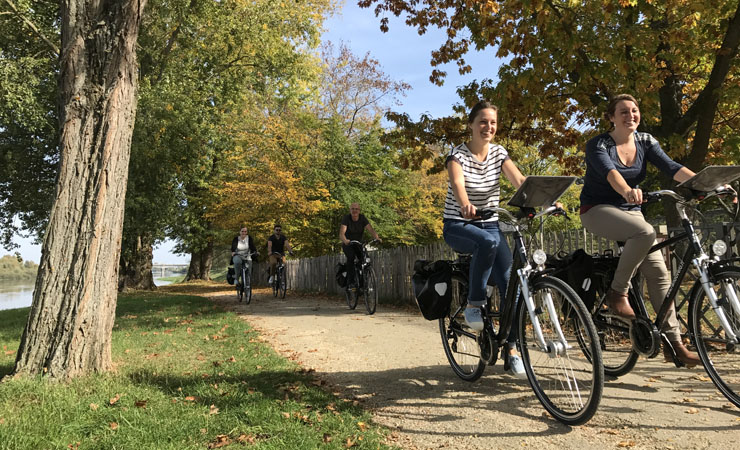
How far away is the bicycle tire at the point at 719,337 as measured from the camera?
314 centimetres

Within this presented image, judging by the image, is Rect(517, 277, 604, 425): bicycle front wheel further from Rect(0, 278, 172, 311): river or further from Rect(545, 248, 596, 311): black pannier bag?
Rect(0, 278, 172, 311): river

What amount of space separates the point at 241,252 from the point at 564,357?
11.6 meters

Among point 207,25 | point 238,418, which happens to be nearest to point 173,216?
point 207,25

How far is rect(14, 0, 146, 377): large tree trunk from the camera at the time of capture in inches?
176

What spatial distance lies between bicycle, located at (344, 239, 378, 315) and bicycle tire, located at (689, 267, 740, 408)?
259 inches

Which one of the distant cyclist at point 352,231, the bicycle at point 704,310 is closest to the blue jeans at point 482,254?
the bicycle at point 704,310

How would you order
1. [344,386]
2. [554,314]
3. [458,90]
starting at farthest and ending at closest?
[458,90] < [344,386] < [554,314]

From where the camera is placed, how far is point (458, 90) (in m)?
11.5

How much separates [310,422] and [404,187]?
17.3 m

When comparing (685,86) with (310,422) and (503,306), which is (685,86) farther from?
(310,422)

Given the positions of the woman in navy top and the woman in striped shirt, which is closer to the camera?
the woman in navy top

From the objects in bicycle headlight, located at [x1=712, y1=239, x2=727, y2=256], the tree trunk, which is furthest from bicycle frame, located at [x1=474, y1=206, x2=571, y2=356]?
the tree trunk

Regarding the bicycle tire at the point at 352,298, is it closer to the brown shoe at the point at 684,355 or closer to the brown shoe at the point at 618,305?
the brown shoe at the point at 618,305

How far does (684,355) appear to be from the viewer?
140 inches
